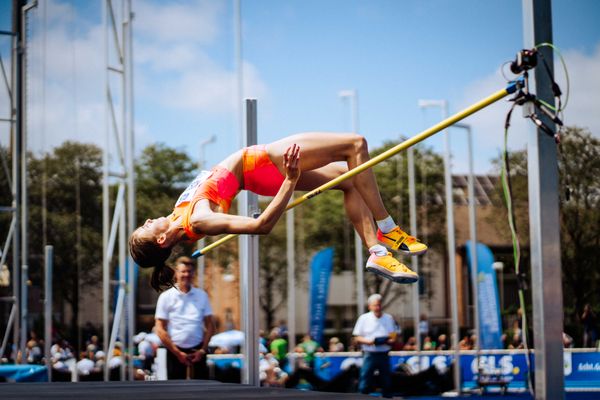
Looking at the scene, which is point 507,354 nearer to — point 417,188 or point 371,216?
point 371,216

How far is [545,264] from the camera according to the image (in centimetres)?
302

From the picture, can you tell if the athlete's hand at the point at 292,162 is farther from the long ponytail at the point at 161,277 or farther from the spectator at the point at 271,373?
the spectator at the point at 271,373

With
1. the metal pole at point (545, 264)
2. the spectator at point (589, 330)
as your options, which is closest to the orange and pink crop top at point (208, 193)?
the metal pole at point (545, 264)

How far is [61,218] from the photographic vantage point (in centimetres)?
1695

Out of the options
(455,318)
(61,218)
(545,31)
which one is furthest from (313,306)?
(545,31)

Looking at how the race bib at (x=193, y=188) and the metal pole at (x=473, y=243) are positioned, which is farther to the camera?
the metal pole at (x=473, y=243)

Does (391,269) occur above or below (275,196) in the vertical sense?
below

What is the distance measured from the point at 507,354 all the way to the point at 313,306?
3.47 metres

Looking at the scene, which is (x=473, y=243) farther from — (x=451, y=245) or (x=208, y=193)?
(x=208, y=193)

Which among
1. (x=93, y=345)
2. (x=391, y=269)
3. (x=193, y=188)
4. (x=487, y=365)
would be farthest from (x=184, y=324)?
(x=93, y=345)

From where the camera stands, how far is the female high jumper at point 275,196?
4.08m

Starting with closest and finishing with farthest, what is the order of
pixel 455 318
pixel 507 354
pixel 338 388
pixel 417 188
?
pixel 338 388, pixel 507 354, pixel 455 318, pixel 417 188

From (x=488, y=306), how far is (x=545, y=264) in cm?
1170

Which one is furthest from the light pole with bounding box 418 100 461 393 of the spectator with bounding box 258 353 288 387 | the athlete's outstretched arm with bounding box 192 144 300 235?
the athlete's outstretched arm with bounding box 192 144 300 235
